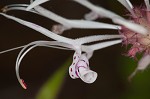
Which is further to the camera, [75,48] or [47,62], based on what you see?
[47,62]

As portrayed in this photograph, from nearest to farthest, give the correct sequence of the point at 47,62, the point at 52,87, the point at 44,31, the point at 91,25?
the point at 44,31, the point at 91,25, the point at 52,87, the point at 47,62

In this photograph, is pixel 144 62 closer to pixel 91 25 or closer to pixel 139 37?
pixel 139 37

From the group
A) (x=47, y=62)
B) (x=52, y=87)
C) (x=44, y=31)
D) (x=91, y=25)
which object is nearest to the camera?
(x=44, y=31)

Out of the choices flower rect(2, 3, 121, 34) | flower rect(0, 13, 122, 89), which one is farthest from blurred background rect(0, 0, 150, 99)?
flower rect(0, 13, 122, 89)

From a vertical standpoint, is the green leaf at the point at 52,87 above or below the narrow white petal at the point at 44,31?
below

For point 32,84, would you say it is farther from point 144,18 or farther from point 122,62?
point 144,18

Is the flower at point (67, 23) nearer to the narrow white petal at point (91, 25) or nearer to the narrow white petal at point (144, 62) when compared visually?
the narrow white petal at point (91, 25)

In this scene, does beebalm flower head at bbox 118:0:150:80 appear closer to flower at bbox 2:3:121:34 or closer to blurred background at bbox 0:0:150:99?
flower at bbox 2:3:121:34

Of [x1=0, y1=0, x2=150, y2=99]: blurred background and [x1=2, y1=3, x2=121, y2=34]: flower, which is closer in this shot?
[x1=2, y1=3, x2=121, y2=34]: flower

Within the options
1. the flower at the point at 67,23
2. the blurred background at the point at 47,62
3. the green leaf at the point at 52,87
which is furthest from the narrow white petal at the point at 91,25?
the blurred background at the point at 47,62

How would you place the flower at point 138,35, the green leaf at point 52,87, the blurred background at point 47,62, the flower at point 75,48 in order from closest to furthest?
the flower at point 75,48
the flower at point 138,35
the green leaf at point 52,87
the blurred background at point 47,62

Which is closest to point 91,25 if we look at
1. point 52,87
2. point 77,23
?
point 77,23
